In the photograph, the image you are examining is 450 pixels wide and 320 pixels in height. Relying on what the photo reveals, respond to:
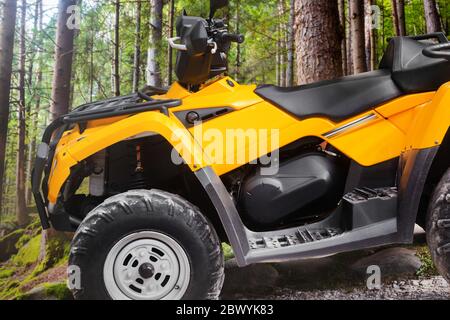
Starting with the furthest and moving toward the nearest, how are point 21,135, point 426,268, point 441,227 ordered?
point 21,135 < point 426,268 < point 441,227

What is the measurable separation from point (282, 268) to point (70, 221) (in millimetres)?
2116

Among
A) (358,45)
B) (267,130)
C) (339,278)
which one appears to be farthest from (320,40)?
(358,45)

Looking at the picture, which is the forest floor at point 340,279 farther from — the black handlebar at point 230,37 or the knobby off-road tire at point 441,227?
the black handlebar at point 230,37

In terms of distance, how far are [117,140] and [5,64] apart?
475 centimetres

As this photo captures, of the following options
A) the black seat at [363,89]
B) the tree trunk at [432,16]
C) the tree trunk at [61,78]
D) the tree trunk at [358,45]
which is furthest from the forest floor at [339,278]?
the tree trunk at [358,45]

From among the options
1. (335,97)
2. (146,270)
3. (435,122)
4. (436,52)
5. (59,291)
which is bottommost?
(59,291)

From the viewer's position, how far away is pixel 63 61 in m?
6.74

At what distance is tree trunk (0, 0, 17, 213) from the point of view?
261 inches

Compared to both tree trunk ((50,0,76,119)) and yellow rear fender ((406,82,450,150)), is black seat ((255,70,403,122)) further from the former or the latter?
tree trunk ((50,0,76,119))

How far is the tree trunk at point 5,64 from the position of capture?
21.8 feet

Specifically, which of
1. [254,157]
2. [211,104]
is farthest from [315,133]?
[211,104]

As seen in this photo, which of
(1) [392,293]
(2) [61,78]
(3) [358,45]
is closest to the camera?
(1) [392,293]

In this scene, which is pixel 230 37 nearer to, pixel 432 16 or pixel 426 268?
pixel 426 268

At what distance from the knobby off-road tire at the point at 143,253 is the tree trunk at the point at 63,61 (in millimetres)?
4269
